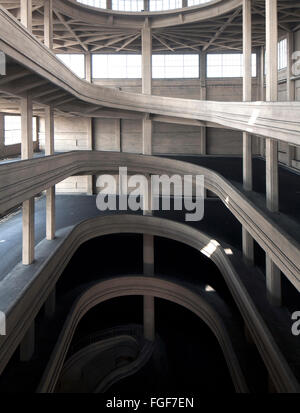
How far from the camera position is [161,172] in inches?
877

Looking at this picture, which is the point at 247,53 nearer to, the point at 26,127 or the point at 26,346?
the point at 26,127

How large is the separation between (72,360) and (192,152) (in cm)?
1571

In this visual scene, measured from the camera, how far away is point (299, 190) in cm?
1767

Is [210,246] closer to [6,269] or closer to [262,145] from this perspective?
[6,269]

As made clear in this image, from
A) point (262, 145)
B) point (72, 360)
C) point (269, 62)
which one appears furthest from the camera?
point (262, 145)

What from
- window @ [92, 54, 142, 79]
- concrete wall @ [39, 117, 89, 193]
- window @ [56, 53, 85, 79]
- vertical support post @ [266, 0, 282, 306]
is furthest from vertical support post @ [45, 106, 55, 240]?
window @ [56, 53, 85, 79]

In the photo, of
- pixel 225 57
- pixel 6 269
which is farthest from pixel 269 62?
pixel 225 57

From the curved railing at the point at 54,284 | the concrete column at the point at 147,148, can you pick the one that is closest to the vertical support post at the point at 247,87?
the curved railing at the point at 54,284

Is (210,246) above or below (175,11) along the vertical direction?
below

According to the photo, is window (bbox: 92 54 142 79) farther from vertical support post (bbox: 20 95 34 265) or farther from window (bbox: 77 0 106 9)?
vertical support post (bbox: 20 95 34 265)

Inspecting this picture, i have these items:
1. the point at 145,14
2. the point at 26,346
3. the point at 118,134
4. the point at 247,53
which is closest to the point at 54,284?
the point at 26,346

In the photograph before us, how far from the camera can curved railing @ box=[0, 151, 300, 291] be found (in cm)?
904
